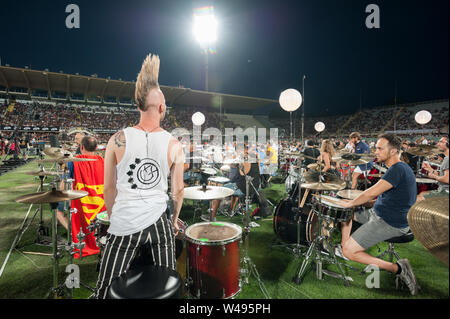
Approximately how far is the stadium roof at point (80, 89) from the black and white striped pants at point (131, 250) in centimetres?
2662

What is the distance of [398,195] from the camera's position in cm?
256

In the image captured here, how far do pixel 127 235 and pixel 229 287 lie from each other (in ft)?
4.53

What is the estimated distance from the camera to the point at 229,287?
2326 mm

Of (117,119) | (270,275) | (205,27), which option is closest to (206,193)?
A: (270,275)

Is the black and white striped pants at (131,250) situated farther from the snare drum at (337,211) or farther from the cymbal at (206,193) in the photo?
the snare drum at (337,211)

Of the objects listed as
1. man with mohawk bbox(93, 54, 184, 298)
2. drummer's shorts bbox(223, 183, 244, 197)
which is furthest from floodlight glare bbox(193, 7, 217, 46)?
man with mohawk bbox(93, 54, 184, 298)

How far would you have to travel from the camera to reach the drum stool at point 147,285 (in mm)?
1236

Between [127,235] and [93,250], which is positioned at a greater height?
[127,235]

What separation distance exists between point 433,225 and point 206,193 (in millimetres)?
2359

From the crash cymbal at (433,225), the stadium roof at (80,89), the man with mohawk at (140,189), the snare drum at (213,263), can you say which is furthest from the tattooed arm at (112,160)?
the stadium roof at (80,89)

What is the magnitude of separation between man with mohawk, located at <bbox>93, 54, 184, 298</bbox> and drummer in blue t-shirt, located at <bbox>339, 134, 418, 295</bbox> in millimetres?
2103
